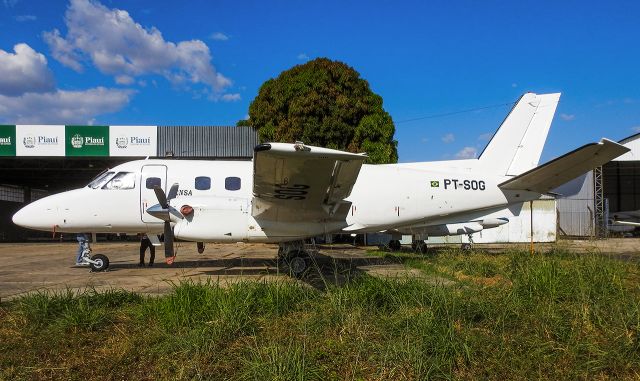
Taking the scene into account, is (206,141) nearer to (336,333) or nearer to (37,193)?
(336,333)

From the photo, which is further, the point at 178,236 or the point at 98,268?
the point at 98,268

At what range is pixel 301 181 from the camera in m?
8.71

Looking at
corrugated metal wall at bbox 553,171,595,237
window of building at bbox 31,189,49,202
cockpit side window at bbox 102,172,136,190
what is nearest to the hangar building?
cockpit side window at bbox 102,172,136,190

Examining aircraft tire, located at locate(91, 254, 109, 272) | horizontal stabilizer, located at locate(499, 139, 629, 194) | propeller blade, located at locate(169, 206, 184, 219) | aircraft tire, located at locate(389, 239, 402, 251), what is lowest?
aircraft tire, located at locate(389, 239, 402, 251)

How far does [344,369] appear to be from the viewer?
A: 4035 mm

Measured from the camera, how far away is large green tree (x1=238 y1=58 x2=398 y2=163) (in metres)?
21.2

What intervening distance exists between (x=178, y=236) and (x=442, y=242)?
64.1 ft

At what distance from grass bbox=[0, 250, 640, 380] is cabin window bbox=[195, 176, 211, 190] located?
5.36 metres

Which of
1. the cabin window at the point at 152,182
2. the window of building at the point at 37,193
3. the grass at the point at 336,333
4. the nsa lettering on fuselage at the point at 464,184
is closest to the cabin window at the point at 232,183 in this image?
the cabin window at the point at 152,182

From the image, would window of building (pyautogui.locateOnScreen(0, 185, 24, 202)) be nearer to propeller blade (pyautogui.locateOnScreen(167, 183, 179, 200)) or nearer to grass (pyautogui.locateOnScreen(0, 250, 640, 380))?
propeller blade (pyautogui.locateOnScreen(167, 183, 179, 200))

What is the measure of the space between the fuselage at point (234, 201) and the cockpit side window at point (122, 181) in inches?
1.0

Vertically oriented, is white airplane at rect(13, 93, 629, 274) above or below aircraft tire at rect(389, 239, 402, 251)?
above

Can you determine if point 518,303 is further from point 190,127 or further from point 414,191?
point 190,127

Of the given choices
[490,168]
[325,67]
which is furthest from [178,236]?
[325,67]
